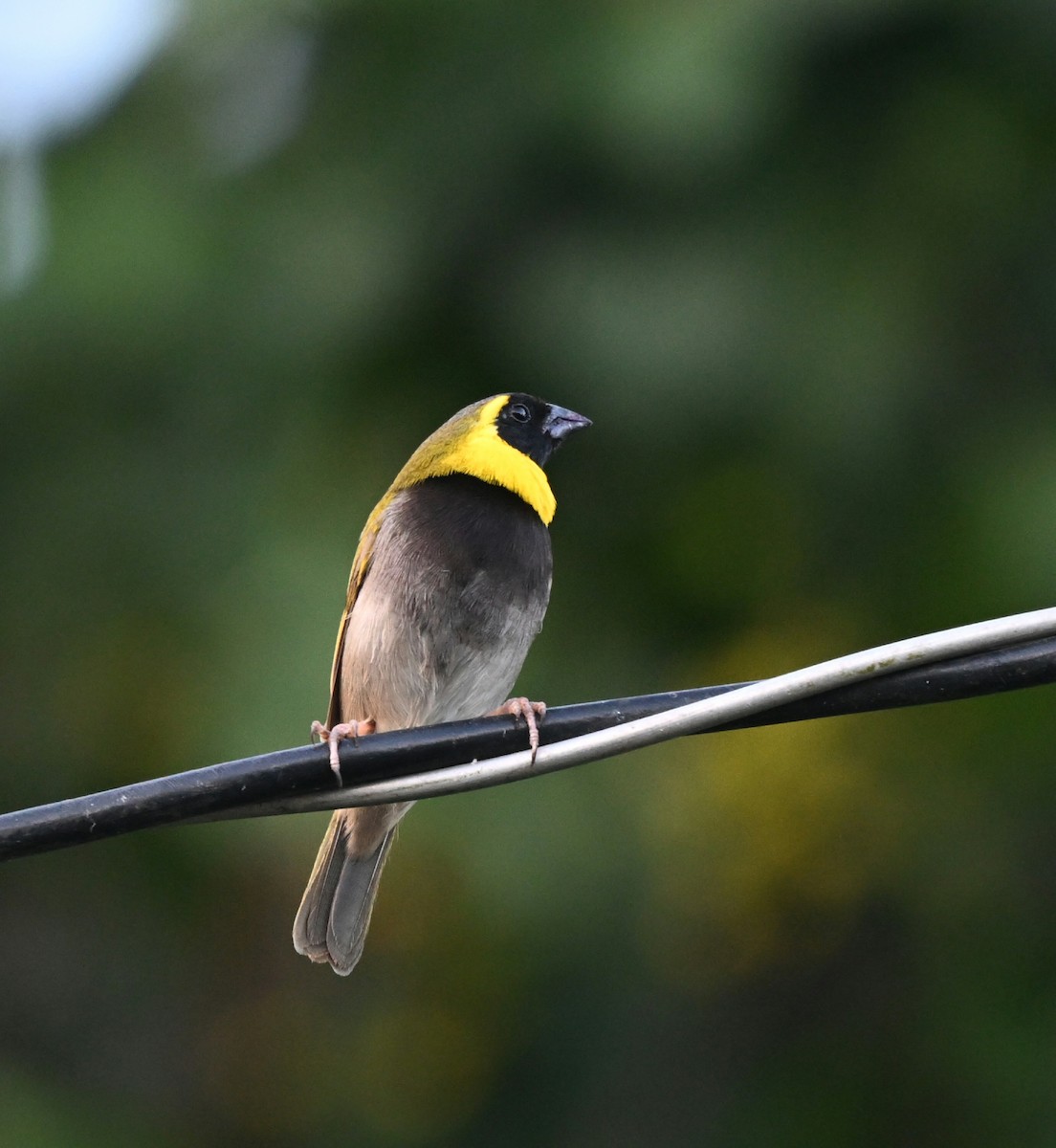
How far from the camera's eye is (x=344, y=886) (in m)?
4.98

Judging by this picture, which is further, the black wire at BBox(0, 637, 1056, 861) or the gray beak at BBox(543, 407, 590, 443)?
the gray beak at BBox(543, 407, 590, 443)

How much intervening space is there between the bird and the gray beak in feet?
1.18

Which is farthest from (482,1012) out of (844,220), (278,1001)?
(844,220)

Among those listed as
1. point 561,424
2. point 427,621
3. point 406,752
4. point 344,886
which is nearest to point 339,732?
point 427,621

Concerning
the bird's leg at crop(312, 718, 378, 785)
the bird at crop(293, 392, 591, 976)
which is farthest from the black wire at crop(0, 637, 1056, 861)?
the bird at crop(293, 392, 591, 976)

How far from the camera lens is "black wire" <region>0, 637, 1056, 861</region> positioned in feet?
9.61

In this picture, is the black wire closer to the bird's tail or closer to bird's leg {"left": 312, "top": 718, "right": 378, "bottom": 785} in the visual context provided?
bird's leg {"left": 312, "top": 718, "right": 378, "bottom": 785}

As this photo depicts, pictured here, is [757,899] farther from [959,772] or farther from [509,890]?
[509,890]

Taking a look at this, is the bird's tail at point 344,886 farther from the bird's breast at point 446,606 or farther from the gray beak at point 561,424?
the gray beak at point 561,424

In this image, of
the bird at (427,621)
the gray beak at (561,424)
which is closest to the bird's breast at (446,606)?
the bird at (427,621)

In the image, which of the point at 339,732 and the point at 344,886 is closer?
the point at 339,732

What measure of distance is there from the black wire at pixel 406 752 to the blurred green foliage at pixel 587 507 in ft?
8.74

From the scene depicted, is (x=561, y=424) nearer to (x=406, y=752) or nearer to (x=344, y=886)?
(x=344, y=886)

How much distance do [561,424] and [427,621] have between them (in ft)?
3.59
